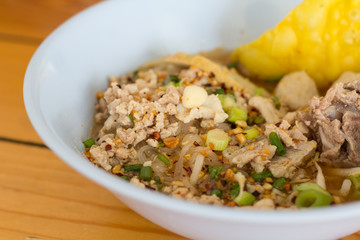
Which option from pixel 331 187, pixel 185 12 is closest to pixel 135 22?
pixel 185 12

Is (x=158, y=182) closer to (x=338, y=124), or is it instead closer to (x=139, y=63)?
(x=338, y=124)

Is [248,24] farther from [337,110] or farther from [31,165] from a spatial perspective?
[31,165]

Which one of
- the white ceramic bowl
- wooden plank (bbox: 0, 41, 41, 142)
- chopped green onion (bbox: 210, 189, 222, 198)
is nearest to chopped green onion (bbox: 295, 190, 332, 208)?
the white ceramic bowl

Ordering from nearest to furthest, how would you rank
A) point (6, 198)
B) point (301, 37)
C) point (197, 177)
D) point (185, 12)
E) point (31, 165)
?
1. point (197, 177)
2. point (6, 198)
3. point (31, 165)
4. point (301, 37)
5. point (185, 12)

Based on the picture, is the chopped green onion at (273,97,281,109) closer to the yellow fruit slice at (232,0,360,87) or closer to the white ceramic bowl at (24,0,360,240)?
the yellow fruit slice at (232,0,360,87)

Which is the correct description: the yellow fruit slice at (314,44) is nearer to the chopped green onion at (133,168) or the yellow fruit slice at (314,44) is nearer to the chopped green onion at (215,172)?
the chopped green onion at (215,172)

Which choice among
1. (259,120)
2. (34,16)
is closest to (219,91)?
(259,120)
